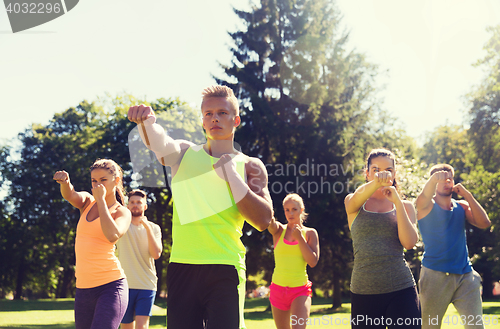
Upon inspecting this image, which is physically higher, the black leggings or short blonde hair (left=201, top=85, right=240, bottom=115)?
short blonde hair (left=201, top=85, right=240, bottom=115)

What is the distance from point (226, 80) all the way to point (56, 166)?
15.5 metres

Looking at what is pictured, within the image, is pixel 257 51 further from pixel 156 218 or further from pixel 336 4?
pixel 156 218

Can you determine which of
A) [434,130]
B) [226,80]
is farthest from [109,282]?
[434,130]

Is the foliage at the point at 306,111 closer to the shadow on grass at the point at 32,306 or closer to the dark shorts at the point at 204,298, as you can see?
the shadow on grass at the point at 32,306

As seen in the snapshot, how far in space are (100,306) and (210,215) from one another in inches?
74.9

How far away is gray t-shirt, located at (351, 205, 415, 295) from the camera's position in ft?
13.3

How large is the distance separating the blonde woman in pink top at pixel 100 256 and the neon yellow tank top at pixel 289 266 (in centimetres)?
290

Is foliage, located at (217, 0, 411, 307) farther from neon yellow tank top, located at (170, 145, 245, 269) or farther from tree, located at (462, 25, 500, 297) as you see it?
neon yellow tank top, located at (170, 145, 245, 269)

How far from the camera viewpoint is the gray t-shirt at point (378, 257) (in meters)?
4.04

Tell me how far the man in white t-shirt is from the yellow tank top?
242 centimetres

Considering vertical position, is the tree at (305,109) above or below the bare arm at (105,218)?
above

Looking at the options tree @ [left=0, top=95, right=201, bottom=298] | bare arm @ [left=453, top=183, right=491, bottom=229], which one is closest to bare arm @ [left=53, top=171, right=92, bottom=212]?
bare arm @ [left=453, top=183, right=491, bottom=229]

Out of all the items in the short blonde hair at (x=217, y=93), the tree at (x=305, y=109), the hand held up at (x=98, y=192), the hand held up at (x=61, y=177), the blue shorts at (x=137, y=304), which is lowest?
the blue shorts at (x=137, y=304)

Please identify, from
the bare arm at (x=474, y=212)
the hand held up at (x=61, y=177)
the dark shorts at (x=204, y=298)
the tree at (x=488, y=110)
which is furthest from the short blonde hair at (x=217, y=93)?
the tree at (x=488, y=110)
